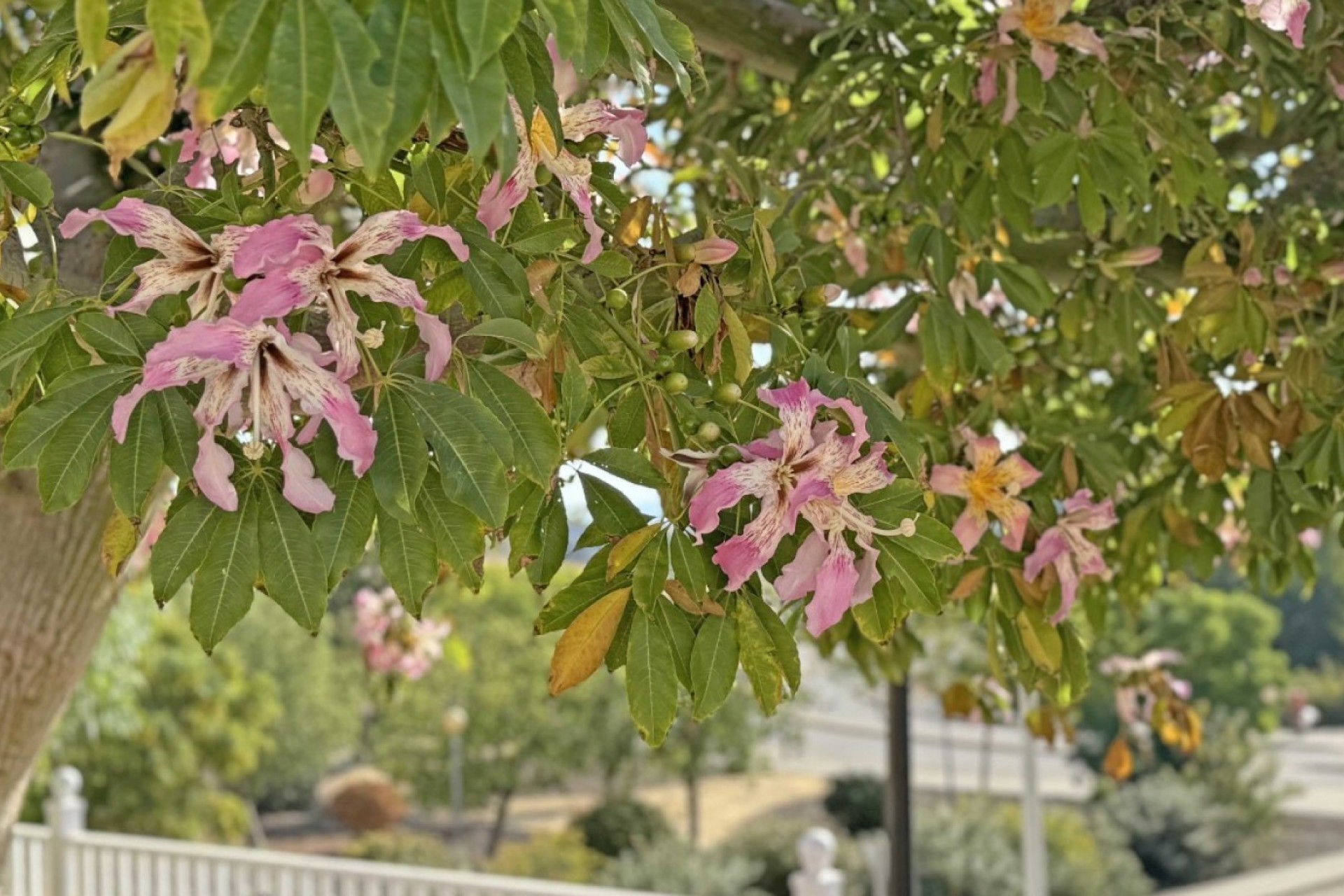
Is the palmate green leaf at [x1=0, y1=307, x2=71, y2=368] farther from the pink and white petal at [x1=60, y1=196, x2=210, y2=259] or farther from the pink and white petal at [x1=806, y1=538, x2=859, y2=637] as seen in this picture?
the pink and white petal at [x1=806, y1=538, x2=859, y2=637]

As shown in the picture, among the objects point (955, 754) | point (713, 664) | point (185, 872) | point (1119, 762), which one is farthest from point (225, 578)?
point (955, 754)

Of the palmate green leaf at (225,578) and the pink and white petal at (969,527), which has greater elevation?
the pink and white petal at (969,527)

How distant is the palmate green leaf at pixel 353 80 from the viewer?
47cm

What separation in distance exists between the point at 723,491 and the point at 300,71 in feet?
1.01

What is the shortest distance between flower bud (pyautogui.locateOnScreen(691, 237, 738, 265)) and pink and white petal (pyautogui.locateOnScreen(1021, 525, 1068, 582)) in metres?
0.46

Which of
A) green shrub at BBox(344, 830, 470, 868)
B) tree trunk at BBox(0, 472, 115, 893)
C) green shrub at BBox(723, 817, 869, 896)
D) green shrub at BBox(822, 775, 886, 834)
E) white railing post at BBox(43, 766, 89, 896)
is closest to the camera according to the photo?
tree trunk at BBox(0, 472, 115, 893)

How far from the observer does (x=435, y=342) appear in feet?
2.14

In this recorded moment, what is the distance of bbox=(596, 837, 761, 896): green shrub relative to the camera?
7.25 m

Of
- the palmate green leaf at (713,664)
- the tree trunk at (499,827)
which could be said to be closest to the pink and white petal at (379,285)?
the palmate green leaf at (713,664)

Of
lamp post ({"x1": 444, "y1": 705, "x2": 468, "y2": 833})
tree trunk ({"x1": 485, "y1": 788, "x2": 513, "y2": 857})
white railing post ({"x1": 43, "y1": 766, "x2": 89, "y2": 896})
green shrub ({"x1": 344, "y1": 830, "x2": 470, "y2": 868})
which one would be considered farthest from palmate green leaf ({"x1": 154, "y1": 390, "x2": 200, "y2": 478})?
tree trunk ({"x1": 485, "y1": 788, "x2": 513, "y2": 857})

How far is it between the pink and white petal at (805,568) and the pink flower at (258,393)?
22cm

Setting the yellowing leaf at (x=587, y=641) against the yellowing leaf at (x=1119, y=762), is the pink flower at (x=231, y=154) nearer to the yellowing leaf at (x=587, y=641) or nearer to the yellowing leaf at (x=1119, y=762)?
the yellowing leaf at (x=587, y=641)

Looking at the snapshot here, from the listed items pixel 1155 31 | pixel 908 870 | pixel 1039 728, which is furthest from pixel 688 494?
pixel 908 870

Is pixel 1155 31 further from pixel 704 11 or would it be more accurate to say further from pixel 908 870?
pixel 908 870
